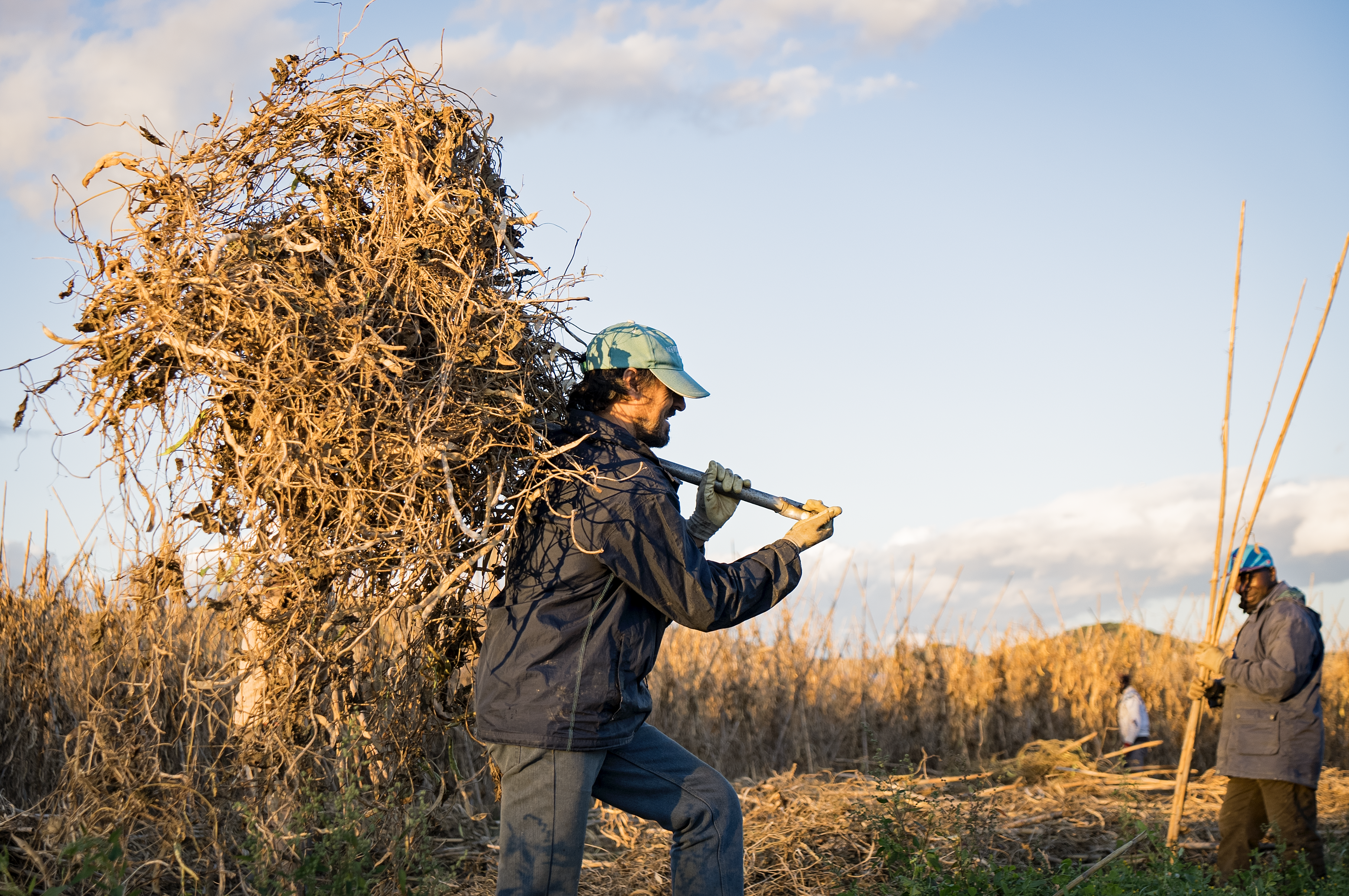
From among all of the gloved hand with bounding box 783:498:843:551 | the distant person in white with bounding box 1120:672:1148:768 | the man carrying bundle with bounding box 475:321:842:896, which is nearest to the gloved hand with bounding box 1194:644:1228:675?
the gloved hand with bounding box 783:498:843:551

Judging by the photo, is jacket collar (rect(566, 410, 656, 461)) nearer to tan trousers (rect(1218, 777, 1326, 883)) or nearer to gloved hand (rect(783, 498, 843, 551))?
gloved hand (rect(783, 498, 843, 551))

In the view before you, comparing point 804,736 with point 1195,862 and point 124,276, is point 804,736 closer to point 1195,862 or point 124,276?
point 1195,862

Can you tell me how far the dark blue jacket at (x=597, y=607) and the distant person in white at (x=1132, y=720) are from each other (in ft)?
27.6

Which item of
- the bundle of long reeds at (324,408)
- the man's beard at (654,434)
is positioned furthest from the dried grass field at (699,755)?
the man's beard at (654,434)

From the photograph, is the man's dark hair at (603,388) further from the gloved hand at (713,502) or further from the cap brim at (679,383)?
the gloved hand at (713,502)

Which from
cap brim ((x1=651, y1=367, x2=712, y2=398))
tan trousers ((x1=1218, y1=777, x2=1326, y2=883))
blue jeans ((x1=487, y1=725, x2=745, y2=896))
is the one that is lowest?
tan trousers ((x1=1218, y1=777, x2=1326, y2=883))

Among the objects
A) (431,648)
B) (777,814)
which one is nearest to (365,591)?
(431,648)

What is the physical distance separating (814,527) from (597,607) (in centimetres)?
78

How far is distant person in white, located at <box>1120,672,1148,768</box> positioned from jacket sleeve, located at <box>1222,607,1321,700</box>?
4974mm

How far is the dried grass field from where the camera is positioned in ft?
9.50

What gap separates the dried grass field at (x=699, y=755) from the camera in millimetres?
Answer: 2896

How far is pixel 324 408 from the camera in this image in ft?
8.41

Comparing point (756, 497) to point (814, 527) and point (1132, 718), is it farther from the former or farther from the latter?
point (1132, 718)

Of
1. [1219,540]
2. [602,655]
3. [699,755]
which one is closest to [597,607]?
[602,655]
